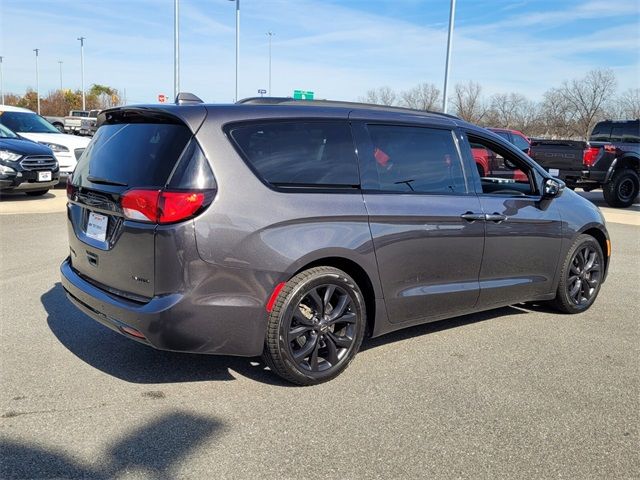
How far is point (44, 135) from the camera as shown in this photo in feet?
46.0

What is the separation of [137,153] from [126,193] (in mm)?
307

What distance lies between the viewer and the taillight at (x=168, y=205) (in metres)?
3.19

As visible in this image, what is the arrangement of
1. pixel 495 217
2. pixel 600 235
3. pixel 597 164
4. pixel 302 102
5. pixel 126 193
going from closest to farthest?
pixel 126 193 → pixel 302 102 → pixel 495 217 → pixel 600 235 → pixel 597 164

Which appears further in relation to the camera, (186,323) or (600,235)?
(600,235)

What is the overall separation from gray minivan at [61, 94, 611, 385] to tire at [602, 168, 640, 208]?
11.3 m

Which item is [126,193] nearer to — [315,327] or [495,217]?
[315,327]

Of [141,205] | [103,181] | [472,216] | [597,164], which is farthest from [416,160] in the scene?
[597,164]

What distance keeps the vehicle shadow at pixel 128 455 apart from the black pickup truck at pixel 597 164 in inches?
497

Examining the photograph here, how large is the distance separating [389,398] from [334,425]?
1.66 feet

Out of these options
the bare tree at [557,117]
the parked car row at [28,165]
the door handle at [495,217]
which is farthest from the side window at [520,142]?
the bare tree at [557,117]

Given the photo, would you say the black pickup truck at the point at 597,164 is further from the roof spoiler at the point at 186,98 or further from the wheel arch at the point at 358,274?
the roof spoiler at the point at 186,98

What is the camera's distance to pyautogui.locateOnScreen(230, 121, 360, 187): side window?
348 cm

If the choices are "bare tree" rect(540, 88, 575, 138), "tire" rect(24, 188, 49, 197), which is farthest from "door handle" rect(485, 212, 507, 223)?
"bare tree" rect(540, 88, 575, 138)

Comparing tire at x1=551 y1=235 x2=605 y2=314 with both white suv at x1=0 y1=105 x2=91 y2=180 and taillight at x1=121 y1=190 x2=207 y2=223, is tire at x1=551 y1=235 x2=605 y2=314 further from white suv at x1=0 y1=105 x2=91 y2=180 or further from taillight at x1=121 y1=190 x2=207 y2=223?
white suv at x1=0 y1=105 x2=91 y2=180
